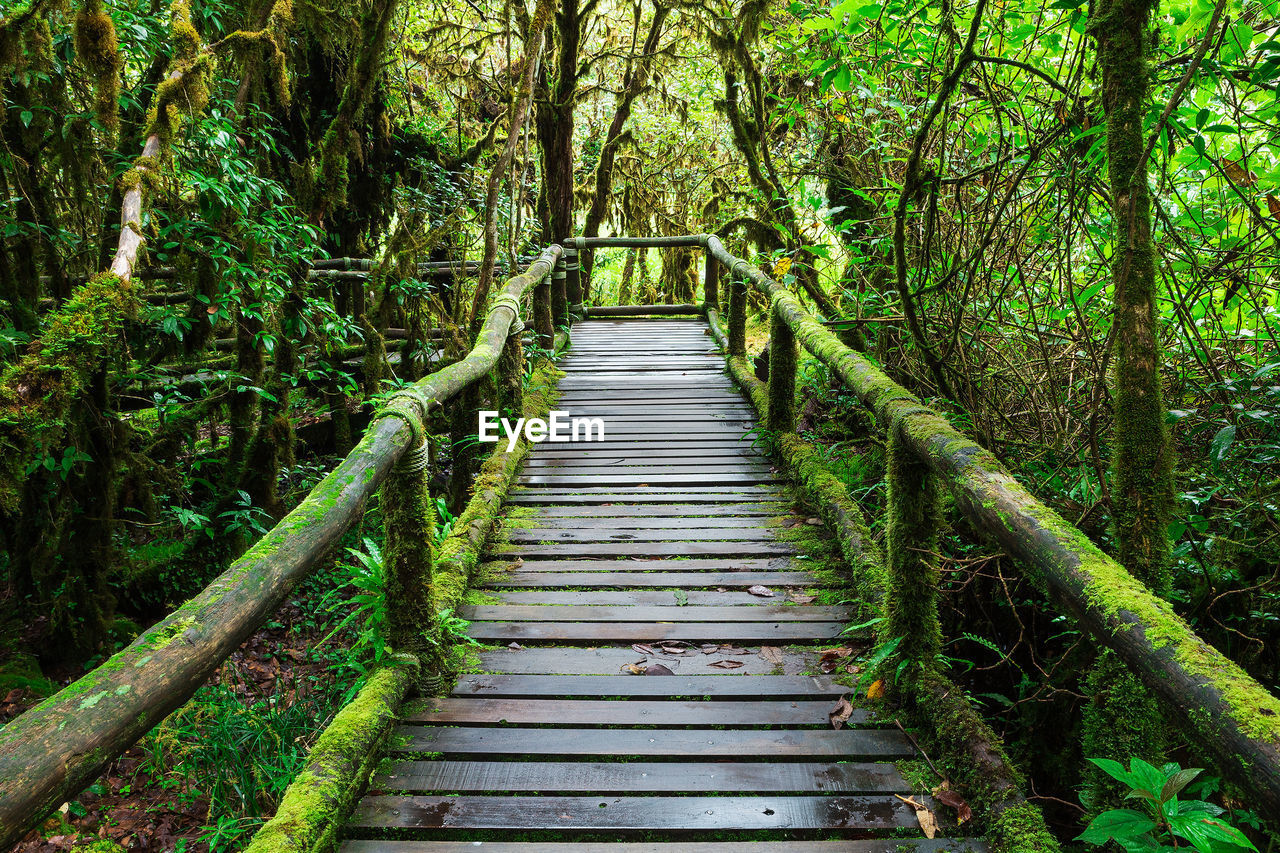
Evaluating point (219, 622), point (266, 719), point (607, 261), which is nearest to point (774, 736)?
point (219, 622)

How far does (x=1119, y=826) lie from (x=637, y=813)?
120 centimetres

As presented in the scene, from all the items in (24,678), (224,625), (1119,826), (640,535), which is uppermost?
(224,625)

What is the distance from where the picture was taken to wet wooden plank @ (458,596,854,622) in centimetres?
316

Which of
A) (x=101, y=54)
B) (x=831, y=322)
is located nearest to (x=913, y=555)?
(x=831, y=322)

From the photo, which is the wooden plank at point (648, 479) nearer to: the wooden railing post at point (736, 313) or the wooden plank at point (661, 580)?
the wooden plank at point (661, 580)

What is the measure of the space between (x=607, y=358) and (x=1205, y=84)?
6074mm

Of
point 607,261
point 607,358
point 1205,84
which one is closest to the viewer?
point 1205,84

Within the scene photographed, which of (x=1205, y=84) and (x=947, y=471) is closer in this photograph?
(x=947, y=471)

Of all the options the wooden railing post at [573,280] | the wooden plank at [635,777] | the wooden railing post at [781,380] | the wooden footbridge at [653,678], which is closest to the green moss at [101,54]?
the wooden footbridge at [653,678]

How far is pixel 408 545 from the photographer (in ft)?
8.68

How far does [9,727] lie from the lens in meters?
1.05

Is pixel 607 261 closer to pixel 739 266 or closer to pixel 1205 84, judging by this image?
pixel 739 266

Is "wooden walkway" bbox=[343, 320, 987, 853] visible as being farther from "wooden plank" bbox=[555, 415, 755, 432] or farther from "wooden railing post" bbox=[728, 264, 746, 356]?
"wooden railing post" bbox=[728, 264, 746, 356]

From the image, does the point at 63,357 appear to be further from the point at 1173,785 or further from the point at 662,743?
the point at 1173,785
